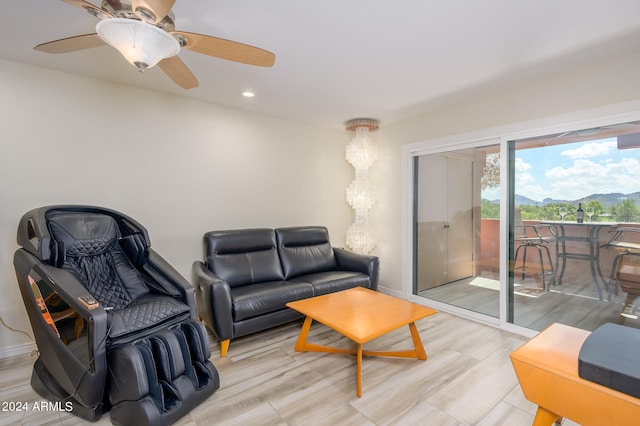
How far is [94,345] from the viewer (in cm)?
154

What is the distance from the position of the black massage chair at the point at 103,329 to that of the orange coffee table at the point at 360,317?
81 centimetres

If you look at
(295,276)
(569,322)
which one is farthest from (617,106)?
(295,276)

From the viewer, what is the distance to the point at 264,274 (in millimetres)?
3146

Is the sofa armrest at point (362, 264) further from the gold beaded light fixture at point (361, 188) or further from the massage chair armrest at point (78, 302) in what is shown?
the massage chair armrest at point (78, 302)

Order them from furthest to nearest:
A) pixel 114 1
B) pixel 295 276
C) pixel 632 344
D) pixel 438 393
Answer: pixel 295 276, pixel 438 393, pixel 114 1, pixel 632 344

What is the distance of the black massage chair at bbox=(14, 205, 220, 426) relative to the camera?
1574 millimetres

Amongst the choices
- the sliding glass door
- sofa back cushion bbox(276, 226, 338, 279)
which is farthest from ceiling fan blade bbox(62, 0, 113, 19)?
the sliding glass door

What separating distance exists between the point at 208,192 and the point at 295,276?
1392 millimetres

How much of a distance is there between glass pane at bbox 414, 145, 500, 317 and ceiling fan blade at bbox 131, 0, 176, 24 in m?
3.08

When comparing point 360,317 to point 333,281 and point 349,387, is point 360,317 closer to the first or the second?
point 349,387

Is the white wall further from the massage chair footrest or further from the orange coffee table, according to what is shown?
the orange coffee table

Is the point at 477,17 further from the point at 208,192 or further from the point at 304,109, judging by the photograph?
the point at 208,192

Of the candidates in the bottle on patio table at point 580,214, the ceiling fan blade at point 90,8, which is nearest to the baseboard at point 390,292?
the bottle on patio table at point 580,214

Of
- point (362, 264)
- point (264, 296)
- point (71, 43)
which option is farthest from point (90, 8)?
point (362, 264)
